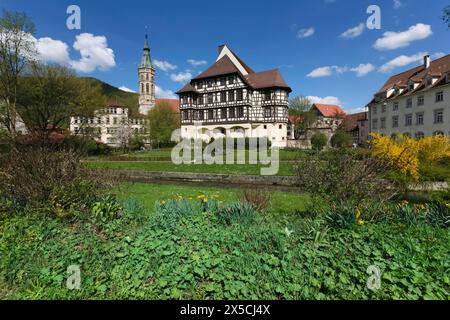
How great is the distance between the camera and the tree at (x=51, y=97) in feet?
99.9

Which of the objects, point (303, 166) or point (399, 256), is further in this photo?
point (303, 166)

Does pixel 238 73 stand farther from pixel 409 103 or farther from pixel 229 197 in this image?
pixel 229 197

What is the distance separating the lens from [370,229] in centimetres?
426

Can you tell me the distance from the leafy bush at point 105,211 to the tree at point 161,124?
50.6 meters

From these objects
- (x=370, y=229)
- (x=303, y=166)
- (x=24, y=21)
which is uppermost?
(x=24, y=21)

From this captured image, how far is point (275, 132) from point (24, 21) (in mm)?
38255

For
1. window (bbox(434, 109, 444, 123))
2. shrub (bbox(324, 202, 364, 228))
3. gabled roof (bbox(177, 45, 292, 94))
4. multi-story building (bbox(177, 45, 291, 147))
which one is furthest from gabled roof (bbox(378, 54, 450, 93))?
shrub (bbox(324, 202, 364, 228))

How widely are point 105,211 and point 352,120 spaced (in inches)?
2722

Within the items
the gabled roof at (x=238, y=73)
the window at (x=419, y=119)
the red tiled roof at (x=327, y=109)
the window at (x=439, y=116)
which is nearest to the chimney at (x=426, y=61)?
the window at (x=419, y=119)

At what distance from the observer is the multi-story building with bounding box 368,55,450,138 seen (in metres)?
31.6

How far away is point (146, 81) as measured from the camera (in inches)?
3634

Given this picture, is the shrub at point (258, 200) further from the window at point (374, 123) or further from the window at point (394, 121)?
the window at point (374, 123)

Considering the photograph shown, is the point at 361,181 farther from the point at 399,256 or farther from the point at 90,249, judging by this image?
the point at 90,249
